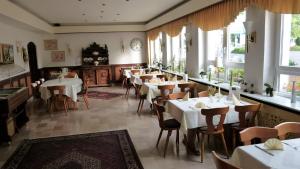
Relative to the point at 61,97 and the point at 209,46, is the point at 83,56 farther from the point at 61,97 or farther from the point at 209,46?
the point at 209,46

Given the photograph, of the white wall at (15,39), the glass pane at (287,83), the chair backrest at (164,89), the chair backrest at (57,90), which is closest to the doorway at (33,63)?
the white wall at (15,39)

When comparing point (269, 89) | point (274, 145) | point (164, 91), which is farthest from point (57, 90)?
point (274, 145)

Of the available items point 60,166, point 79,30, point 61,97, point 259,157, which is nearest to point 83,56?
point 79,30

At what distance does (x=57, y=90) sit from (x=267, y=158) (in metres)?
6.00

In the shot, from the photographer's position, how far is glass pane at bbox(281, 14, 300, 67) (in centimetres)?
395

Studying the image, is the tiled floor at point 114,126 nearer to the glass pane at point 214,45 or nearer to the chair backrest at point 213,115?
the chair backrest at point 213,115

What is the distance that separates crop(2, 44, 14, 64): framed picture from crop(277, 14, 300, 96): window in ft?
21.6

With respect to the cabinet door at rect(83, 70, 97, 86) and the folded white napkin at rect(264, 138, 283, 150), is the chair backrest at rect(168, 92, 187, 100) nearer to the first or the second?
the folded white napkin at rect(264, 138, 283, 150)

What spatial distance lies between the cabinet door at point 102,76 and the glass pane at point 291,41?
9.37 m

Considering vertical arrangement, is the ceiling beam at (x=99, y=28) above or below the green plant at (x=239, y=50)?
above

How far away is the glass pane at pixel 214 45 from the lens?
20.8 ft

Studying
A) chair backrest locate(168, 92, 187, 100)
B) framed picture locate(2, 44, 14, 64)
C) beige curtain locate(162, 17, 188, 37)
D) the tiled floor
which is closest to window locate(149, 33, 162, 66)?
beige curtain locate(162, 17, 188, 37)

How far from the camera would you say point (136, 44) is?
1300 cm

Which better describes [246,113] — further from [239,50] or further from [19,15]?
[19,15]
